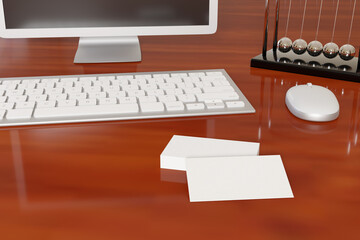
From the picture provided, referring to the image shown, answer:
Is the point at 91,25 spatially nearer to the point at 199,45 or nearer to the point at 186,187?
the point at 199,45

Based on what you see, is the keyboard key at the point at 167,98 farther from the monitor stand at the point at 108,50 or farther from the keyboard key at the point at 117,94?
the monitor stand at the point at 108,50

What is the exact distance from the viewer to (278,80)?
0.92 m

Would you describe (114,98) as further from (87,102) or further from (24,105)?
(24,105)

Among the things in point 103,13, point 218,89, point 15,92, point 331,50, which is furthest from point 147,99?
point 331,50

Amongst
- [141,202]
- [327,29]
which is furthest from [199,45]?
[141,202]

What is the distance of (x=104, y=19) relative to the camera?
1.02 meters

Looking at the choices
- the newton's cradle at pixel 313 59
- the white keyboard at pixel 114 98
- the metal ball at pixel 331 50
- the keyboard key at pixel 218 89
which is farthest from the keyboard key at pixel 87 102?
the metal ball at pixel 331 50

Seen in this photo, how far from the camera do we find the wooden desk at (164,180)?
48 cm

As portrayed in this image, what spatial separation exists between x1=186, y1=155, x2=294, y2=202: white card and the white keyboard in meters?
0.17

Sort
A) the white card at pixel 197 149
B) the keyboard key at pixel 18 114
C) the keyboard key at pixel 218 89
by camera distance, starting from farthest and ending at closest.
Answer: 1. the keyboard key at pixel 218 89
2. the keyboard key at pixel 18 114
3. the white card at pixel 197 149

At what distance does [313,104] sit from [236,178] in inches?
10.4

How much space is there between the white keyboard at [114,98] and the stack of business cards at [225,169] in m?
0.12

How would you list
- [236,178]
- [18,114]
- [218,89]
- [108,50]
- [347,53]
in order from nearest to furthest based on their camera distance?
[236,178] → [18,114] → [218,89] → [347,53] → [108,50]

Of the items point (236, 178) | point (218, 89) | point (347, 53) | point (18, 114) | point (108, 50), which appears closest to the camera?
point (236, 178)
